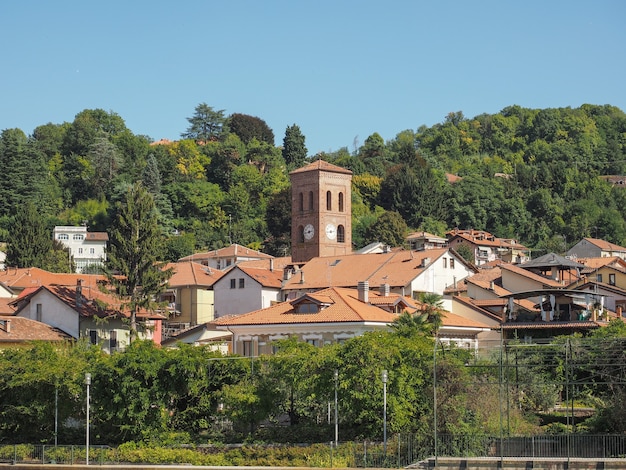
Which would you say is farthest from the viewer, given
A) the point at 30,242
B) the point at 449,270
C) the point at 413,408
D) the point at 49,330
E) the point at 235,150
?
the point at 235,150

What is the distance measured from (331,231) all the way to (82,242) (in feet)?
154

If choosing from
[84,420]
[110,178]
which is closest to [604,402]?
[84,420]

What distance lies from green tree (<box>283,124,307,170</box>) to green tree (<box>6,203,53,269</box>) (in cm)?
5181

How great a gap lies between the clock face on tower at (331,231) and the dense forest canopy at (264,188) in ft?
62.1

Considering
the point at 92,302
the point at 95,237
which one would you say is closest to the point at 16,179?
the point at 95,237

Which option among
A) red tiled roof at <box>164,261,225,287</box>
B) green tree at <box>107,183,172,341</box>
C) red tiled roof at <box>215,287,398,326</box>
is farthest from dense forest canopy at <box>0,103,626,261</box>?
red tiled roof at <box>215,287,398,326</box>

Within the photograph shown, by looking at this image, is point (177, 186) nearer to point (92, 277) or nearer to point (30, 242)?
point (30, 242)

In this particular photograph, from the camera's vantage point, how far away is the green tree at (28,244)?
10962 centimetres

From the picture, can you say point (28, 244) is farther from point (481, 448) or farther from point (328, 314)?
point (481, 448)

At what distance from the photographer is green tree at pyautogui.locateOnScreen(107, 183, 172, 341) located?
72438mm

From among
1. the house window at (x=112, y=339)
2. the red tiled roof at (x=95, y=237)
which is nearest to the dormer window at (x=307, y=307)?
the house window at (x=112, y=339)

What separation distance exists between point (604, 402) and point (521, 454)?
578 centimetres

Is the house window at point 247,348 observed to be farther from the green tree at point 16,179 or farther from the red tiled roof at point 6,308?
the green tree at point 16,179

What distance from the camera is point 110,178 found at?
150 meters
